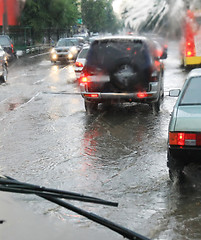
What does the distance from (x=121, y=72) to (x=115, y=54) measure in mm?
589

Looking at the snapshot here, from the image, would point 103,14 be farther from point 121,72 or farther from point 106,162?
point 121,72

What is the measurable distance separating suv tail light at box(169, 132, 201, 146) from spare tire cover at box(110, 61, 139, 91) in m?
5.15

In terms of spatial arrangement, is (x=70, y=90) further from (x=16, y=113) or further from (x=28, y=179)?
(x=28, y=179)

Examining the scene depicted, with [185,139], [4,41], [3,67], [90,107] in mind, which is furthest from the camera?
[4,41]

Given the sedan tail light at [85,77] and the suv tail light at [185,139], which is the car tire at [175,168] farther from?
the sedan tail light at [85,77]

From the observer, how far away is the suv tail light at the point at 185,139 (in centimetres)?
504

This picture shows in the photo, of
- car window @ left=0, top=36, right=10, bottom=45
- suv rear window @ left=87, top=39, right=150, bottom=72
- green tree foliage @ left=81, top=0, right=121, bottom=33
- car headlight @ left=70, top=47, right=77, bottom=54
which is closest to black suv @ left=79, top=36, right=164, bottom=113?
suv rear window @ left=87, top=39, right=150, bottom=72

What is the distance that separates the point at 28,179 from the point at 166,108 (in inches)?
252

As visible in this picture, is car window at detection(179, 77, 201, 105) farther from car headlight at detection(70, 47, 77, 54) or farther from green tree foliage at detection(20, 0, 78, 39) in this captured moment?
car headlight at detection(70, 47, 77, 54)

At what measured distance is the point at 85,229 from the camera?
4391 millimetres

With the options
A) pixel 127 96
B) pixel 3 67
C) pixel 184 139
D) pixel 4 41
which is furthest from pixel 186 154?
pixel 4 41

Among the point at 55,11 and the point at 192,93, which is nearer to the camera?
the point at 55,11

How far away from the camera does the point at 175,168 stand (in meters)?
5.38

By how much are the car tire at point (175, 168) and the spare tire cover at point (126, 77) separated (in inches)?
190
